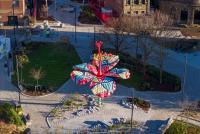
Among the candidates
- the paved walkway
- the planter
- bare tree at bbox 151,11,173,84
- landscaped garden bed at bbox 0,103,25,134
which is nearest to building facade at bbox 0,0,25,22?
the paved walkway

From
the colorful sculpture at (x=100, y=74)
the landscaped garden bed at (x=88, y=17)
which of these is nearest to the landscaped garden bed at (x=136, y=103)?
the colorful sculpture at (x=100, y=74)

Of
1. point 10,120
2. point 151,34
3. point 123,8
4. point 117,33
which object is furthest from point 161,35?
point 10,120

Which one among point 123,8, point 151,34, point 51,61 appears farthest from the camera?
point 123,8

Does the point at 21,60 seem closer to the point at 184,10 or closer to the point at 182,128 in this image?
the point at 182,128

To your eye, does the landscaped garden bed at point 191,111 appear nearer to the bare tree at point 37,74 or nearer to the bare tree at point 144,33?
the bare tree at point 144,33

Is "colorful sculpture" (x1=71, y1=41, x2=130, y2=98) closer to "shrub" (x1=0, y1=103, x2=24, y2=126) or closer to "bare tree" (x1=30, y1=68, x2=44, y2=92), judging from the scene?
"bare tree" (x1=30, y1=68, x2=44, y2=92)

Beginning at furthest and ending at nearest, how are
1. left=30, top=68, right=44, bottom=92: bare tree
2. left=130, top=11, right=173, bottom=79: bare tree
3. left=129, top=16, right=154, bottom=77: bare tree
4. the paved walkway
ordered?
left=129, top=16, right=154, bottom=77: bare tree → left=130, top=11, right=173, bottom=79: bare tree → left=30, top=68, right=44, bottom=92: bare tree → the paved walkway

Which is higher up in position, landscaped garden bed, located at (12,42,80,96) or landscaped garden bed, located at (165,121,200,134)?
landscaped garden bed, located at (12,42,80,96)
